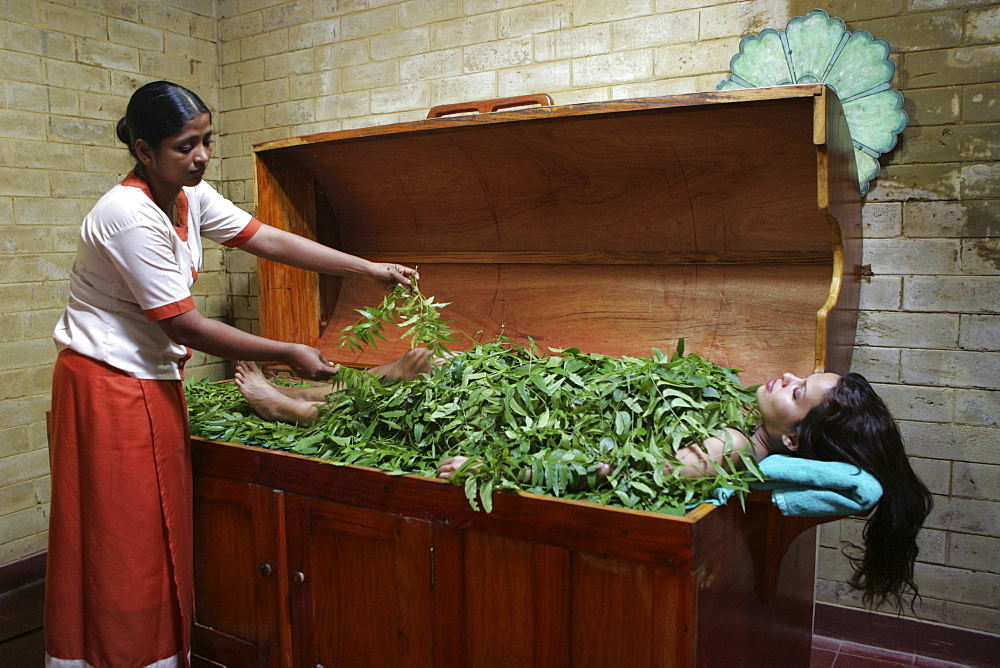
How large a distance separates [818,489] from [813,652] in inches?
53.8

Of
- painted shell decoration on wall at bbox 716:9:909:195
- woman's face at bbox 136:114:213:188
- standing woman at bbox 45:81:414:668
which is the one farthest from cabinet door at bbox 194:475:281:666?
painted shell decoration on wall at bbox 716:9:909:195

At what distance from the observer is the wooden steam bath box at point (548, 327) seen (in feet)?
5.23

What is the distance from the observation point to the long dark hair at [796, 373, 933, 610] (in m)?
1.74

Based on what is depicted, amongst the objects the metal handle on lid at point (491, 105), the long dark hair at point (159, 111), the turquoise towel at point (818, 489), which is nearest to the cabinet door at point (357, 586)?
the turquoise towel at point (818, 489)

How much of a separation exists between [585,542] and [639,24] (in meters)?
2.08

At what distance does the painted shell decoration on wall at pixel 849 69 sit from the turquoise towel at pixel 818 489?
1.31 meters

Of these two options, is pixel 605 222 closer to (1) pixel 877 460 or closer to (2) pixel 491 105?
(2) pixel 491 105

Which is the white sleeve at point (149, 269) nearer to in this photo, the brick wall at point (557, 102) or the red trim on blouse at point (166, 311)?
the red trim on blouse at point (166, 311)

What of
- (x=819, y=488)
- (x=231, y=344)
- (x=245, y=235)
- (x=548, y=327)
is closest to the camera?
(x=819, y=488)

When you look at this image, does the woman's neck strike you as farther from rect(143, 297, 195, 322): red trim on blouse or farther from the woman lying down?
rect(143, 297, 195, 322): red trim on blouse

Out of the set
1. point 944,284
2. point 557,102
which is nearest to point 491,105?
point 557,102

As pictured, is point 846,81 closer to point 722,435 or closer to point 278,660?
point 722,435

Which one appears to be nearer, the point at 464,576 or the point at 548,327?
the point at 464,576

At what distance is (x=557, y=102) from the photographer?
3.07 meters
